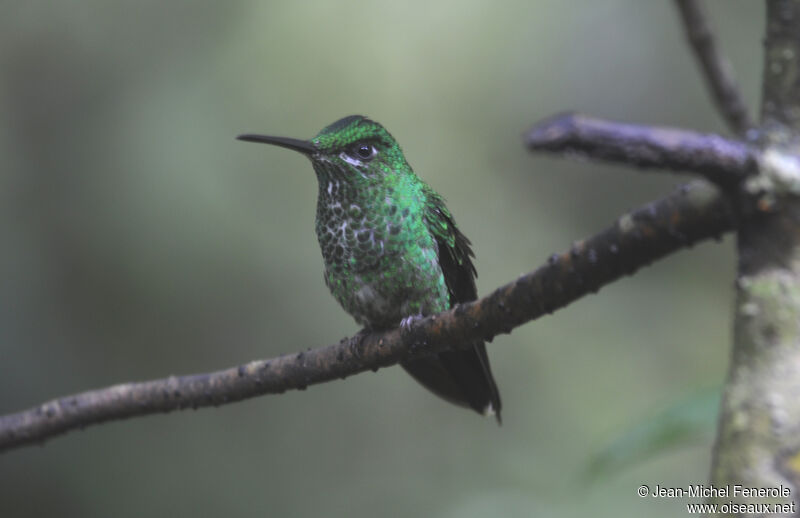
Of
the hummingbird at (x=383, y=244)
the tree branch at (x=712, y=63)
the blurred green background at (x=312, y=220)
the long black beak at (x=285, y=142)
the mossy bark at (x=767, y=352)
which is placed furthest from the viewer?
the blurred green background at (x=312, y=220)

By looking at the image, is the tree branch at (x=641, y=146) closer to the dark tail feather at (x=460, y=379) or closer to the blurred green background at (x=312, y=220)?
the dark tail feather at (x=460, y=379)

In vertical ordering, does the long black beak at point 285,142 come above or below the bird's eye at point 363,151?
below

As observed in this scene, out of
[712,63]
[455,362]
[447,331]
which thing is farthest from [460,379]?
[712,63]

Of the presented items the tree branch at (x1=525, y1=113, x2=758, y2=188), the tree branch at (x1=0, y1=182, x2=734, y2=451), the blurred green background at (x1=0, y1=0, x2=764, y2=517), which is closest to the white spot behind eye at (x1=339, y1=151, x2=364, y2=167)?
the tree branch at (x1=0, y1=182, x2=734, y2=451)

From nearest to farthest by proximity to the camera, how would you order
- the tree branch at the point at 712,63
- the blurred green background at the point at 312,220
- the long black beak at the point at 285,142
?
1. the long black beak at the point at 285,142
2. the tree branch at the point at 712,63
3. the blurred green background at the point at 312,220

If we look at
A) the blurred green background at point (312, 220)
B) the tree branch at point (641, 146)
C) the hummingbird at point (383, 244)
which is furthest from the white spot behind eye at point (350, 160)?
the blurred green background at point (312, 220)

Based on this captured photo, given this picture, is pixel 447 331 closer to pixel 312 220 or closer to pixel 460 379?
pixel 460 379

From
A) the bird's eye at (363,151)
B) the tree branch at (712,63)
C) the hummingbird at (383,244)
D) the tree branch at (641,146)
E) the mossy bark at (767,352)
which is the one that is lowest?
the mossy bark at (767,352)

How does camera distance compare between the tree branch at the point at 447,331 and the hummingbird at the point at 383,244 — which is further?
the hummingbird at the point at 383,244
